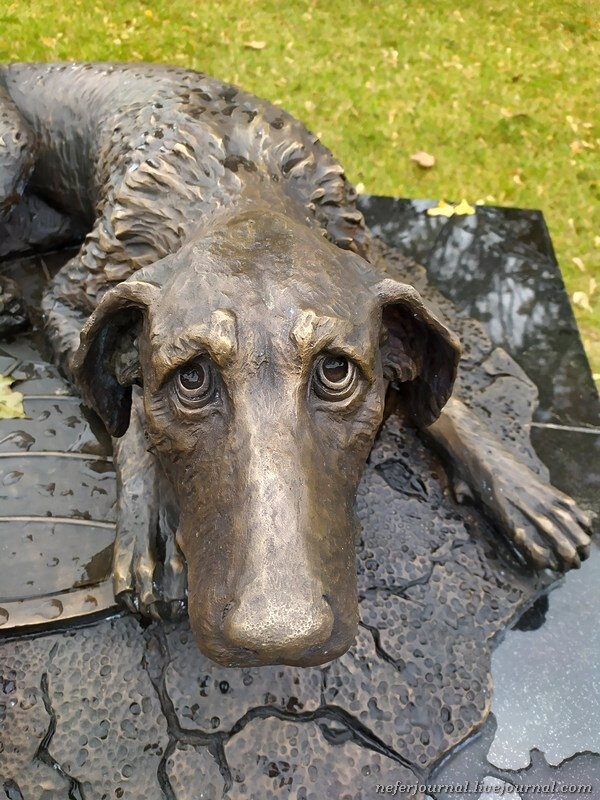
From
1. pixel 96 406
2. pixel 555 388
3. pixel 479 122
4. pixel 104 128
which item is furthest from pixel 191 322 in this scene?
pixel 479 122

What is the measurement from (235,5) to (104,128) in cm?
573

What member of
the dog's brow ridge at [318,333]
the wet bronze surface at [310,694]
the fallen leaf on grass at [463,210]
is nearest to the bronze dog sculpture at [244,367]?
the dog's brow ridge at [318,333]

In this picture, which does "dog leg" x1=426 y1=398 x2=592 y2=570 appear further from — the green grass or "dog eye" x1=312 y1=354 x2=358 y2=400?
the green grass

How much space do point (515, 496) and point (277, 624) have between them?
1.88 m

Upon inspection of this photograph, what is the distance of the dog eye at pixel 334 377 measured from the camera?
2.37 meters

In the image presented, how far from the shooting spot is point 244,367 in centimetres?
227

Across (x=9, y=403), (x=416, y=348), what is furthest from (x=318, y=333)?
(x=9, y=403)

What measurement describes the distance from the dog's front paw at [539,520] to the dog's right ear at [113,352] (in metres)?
1.77

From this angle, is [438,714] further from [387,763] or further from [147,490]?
[147,490]

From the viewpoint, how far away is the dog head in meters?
2.08

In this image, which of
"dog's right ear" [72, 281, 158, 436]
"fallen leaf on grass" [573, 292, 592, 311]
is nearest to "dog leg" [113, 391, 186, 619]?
"dog's right ear" [72, 281, 158, 436]

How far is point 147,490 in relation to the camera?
134 inches

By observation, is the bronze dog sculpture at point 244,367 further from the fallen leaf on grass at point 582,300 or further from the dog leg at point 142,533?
the fallen leaf on grass at point 582,300

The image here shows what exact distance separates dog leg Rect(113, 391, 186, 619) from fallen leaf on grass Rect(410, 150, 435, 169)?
4546mm
